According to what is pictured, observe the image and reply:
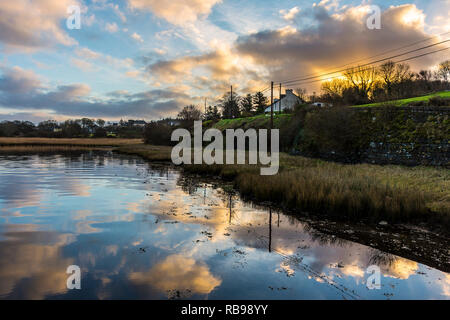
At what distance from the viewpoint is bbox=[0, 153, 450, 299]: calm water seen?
243 inches

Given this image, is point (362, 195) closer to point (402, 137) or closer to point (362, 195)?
point (362, 195)

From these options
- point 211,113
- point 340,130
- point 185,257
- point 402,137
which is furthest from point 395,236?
point 211,113

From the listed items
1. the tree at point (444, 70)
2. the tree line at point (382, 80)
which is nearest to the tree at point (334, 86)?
the tree line at point (382, 80)

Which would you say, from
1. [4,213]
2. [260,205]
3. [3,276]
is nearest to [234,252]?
[3,276]

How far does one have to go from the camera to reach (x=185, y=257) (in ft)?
26.1

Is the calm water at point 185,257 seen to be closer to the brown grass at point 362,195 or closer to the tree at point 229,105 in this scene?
the brown grass at point 362,195

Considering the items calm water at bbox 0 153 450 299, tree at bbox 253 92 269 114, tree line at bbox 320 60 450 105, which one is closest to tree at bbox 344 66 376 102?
tree line at bbox 320 60 450 105

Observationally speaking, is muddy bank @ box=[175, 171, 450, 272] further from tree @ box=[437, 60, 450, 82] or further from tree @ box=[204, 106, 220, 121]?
tree @ box=[204, 106, 220, 121]

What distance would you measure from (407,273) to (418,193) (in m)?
6.61

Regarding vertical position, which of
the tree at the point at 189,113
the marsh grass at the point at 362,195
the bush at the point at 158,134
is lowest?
the marsh grass at the point at 362,195

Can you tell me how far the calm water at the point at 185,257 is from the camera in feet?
20.2

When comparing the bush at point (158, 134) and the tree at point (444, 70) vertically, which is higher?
the tree at point (444, 70)

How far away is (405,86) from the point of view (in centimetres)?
5928
